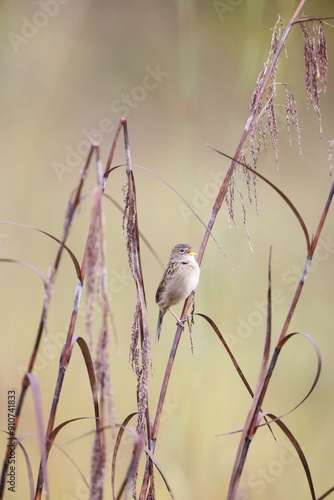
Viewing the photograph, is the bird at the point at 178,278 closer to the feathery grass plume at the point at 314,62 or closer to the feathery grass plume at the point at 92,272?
the feathery grass plume at the point at 314,62

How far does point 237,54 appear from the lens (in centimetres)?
287

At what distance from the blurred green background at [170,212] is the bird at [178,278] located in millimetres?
173

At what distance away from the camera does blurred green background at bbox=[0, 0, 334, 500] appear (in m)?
2.32

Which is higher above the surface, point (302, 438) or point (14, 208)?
point (14, 208)

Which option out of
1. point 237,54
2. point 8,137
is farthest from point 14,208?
point 237,54

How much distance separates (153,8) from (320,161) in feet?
3.44

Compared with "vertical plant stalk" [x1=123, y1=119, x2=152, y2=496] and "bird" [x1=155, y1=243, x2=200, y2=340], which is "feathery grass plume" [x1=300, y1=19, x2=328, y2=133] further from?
"bird" [x1=155, y1=243, x2=200, y2=340]

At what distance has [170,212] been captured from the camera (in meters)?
2.66

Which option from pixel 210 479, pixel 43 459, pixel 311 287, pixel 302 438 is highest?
pixel 311 287

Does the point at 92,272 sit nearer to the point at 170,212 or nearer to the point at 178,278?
the point at 178,278

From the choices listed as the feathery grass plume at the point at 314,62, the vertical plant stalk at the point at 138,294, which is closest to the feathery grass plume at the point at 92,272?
the vertical plant stalk at the point at 138,294

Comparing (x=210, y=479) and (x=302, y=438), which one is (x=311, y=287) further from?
(x=210, y=479)

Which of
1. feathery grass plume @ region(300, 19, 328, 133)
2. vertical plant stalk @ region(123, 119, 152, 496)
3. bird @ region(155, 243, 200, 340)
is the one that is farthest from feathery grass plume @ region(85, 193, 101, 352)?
bird @ region(155, 243, 200, 340)

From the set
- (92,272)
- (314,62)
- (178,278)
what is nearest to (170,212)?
(178,278)
